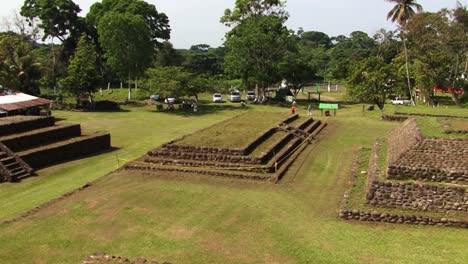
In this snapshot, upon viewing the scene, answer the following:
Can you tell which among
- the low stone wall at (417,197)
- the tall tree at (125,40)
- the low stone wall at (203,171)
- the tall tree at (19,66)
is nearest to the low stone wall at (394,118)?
the low stone wall at (203,171)

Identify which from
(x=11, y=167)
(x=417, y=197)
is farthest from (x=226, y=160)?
(x=11, y=167)

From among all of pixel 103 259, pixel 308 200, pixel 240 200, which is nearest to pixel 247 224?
pixel 240 200

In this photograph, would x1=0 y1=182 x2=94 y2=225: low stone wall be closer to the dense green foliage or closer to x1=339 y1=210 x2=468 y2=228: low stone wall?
x1=339 y1=210 x2=468 y2=228: low stone wall

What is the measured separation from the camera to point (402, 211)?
15.6 m

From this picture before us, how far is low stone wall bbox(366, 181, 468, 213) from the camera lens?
1534cm

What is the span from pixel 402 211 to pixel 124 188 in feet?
37.2

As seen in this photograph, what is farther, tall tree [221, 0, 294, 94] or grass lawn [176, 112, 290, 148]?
tall tree [221, 0, 294, 94]

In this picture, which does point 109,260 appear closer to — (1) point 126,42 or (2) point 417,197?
(2) point 417,197

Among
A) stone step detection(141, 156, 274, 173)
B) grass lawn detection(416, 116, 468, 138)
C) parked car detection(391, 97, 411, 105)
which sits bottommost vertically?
stone step detection(141, 156, 274, 173)

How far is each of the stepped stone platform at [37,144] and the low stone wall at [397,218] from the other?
603 inches

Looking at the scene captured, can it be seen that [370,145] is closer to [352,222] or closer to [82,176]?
[352,222]

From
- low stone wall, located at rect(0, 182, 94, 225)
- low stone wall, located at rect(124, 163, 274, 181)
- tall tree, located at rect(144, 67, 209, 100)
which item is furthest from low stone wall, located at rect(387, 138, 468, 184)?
tall tree, located at rect(144, 67, 209, 100)

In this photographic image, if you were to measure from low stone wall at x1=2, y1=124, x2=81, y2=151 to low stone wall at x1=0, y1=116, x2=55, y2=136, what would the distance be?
0.88 metres

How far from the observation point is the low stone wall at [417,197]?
15336 mm
